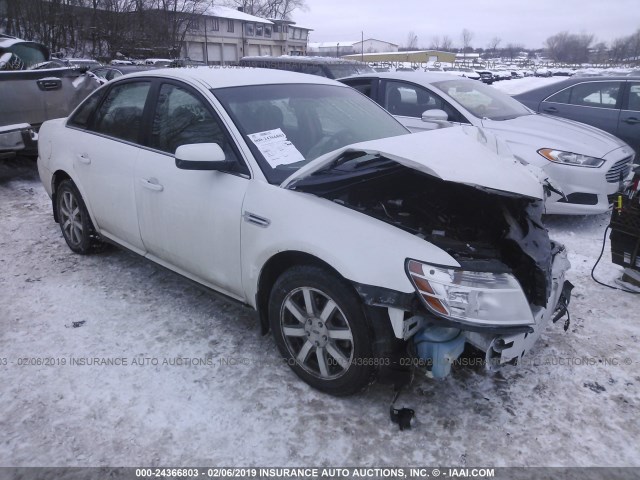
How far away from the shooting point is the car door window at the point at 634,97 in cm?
671

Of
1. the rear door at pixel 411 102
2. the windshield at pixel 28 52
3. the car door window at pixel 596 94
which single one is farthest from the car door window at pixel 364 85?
the windshield at pixel 28 52

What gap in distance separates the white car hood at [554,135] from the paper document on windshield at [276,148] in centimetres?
343

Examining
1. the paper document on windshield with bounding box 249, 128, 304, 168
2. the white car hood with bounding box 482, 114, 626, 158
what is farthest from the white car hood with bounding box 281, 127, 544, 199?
the white car hood with bounding box 482, 114, 626, 158

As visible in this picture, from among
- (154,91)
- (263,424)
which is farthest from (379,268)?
(154,91)

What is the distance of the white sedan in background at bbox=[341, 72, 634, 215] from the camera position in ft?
16.6

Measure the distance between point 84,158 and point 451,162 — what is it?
3.08 metres

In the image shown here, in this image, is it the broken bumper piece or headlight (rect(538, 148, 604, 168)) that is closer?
the broken bumper piece

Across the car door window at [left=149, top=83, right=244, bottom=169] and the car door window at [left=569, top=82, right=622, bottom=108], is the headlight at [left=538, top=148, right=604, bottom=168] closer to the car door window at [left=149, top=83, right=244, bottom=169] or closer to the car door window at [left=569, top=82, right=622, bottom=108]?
the car door window at [left=569, top=82, right=622, bottom=108]

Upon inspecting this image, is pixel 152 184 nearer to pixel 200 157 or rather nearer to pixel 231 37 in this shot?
pixel 200 157

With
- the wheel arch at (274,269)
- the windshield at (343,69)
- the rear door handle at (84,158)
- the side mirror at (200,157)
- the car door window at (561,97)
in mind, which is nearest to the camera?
the wheel arch at (274,269)

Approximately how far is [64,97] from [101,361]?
221 inches

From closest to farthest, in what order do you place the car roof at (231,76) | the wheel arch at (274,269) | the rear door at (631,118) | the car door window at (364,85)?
the wheel arch at (274,269) < the car roof at (231,76) < the car door window at (364,85) < the rear door at (631,118)

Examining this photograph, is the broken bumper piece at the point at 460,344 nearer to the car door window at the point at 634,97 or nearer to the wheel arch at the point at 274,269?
the wheel arch at the point at 274,269

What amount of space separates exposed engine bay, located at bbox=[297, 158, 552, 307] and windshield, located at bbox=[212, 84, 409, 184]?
41cm
